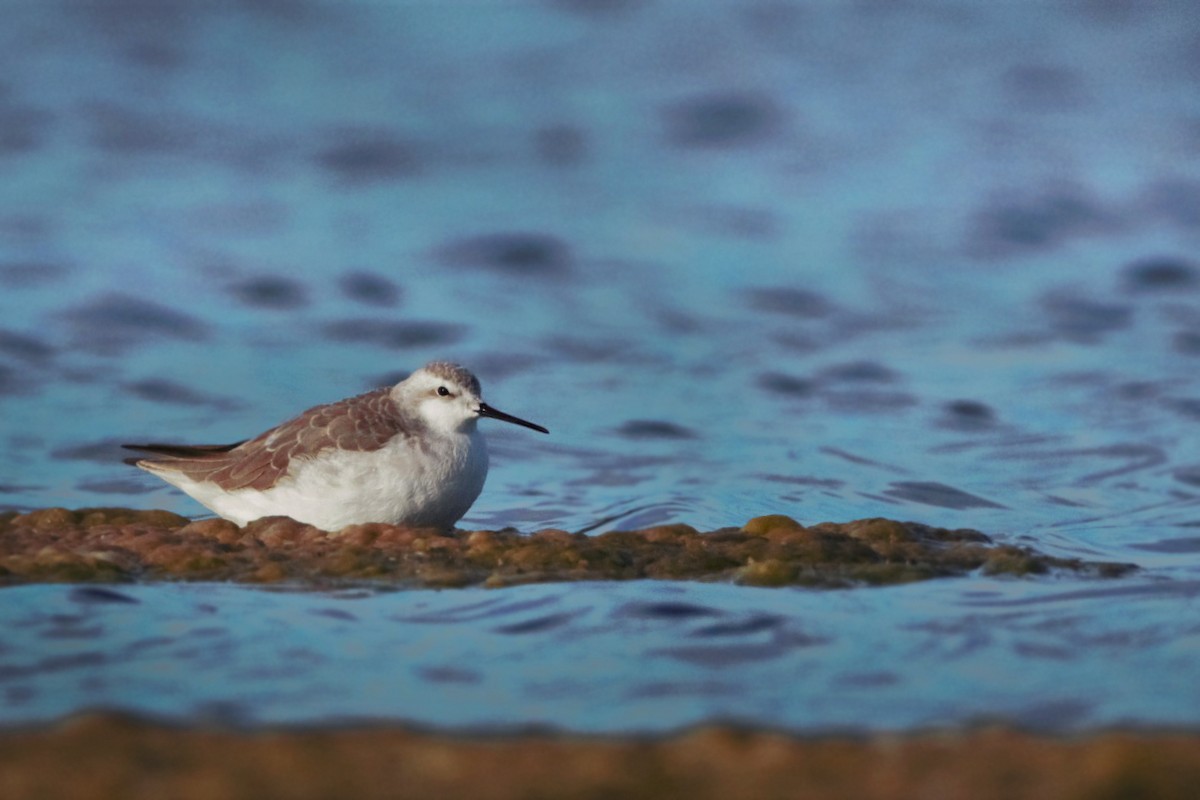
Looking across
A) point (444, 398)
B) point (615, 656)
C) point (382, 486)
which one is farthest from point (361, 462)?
point (615, 656)

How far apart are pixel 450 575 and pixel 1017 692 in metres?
2.18

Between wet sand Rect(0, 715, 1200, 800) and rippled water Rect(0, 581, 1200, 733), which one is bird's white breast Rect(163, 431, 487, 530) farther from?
wet sand Rect(0, 715, 1200, 800)

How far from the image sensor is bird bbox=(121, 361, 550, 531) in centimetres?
680

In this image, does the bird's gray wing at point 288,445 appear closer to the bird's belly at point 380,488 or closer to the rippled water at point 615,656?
the bird's belly at point 380,488

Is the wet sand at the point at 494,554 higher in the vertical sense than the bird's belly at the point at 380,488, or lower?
lower

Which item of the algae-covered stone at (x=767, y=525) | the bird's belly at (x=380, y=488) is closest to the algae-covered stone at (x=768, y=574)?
the algae-covered stone at (x=767, y=525)

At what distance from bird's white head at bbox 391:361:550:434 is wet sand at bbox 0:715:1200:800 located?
327 centimetres

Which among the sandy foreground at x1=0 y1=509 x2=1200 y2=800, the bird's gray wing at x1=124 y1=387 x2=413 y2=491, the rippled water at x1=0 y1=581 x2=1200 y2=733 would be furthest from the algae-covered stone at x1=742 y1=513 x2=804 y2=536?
the sandy foreground at x1=0 y1=509 x2=1200 y2=800

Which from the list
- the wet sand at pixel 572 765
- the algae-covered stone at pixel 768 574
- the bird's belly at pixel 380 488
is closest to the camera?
the wet sand at pixel 572 765

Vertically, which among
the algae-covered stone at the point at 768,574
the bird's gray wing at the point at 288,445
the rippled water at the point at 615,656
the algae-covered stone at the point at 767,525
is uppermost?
the bird's gray wing at the point at 288,445

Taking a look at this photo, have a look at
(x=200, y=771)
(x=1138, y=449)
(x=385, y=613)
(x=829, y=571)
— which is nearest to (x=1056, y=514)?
(x=1138, y=449)

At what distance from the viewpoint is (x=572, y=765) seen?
3.76 m

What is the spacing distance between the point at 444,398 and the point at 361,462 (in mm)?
621

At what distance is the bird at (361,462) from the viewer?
6.80 m
